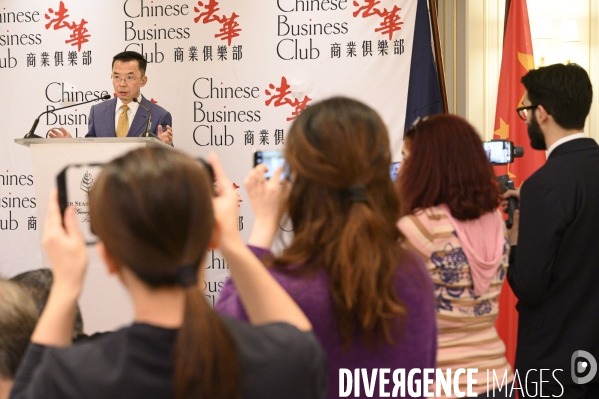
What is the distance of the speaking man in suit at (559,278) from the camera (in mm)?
2223

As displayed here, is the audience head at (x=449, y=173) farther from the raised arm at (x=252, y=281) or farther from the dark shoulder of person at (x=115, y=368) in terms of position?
the dark shoulder of person at (x=115, y=368)

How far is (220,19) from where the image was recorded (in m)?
4.66

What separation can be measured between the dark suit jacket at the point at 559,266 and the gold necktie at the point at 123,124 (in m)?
2.90

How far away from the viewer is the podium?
129 inches

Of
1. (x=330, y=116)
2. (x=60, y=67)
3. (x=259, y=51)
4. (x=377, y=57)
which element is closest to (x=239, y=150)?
(x=259, y=51)

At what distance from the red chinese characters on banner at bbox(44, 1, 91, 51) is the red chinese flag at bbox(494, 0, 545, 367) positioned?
112 inches

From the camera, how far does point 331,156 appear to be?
120 centimetres

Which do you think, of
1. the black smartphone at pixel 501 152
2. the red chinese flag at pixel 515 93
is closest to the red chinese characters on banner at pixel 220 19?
the red chinese flag at pixel 515 93

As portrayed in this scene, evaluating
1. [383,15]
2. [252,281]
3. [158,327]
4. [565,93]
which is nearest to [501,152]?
[565,93]

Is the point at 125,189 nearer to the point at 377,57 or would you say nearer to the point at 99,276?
the point at 99,276

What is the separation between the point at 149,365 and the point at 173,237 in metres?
A: 0.17

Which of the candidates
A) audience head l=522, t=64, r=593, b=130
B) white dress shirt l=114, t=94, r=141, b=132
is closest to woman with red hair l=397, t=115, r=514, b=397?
audience head l=522, t=64, r=593, b=130

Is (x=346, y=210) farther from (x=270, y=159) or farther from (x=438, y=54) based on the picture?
(x=438, y=54)

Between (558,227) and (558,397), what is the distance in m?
0.57
